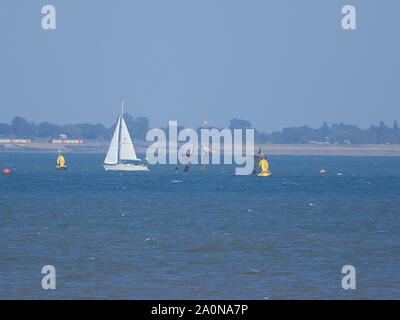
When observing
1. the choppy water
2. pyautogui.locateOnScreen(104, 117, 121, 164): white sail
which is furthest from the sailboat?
the choppy water

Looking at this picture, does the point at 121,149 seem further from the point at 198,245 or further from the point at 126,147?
the point at 198,245

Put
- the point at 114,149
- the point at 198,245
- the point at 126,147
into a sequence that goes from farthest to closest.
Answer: the point at 126,147
the point at 114,149
the point at 198,245

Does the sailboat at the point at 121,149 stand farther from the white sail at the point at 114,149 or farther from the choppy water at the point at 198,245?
the choppy water at the point at 198,245

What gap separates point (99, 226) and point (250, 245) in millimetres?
15620

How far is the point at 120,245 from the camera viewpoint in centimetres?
5822

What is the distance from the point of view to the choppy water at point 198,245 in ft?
140

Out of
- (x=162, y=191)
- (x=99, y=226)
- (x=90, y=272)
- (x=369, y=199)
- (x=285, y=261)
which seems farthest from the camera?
(x=162, y=191)

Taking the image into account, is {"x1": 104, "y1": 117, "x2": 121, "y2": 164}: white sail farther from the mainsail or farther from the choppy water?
the choppy water

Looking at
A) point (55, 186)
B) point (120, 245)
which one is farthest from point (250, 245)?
point (55, 186)

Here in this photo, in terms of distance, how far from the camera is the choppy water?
140 ft

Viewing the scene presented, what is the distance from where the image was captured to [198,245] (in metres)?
58.8

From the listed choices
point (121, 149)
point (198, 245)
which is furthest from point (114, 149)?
point (198, 245)

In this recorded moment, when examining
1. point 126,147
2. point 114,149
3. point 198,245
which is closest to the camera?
point 198,245
